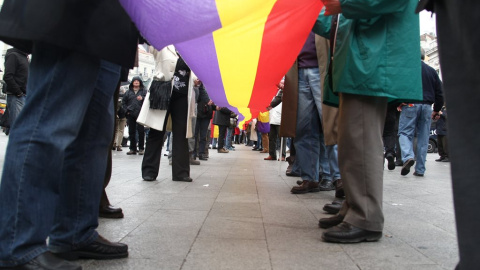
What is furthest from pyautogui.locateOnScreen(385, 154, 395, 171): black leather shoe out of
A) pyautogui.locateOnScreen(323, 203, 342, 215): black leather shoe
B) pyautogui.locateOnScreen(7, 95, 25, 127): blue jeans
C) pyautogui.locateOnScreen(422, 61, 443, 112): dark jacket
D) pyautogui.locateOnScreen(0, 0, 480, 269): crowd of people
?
pyautogui.locateOnScreen(7, 95, 25, 127): blue jeans

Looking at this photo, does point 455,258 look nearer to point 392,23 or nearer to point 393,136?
point 392,23

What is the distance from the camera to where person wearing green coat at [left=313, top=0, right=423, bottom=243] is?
250 centimetres

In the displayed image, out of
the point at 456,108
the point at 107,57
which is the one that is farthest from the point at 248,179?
the point at 456,108

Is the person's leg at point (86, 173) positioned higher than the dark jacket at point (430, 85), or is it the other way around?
the dark jacket at point (430, 85)

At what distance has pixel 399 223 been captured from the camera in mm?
3111

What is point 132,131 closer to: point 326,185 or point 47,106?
point 326,185

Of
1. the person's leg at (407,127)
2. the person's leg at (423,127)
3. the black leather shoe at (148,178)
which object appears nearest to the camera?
the black leather shoe at (148,178)

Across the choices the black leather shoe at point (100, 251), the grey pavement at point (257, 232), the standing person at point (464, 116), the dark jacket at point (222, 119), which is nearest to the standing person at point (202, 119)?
the dark jacket at point (222, 119)

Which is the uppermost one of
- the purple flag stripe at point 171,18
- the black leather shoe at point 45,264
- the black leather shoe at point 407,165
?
the purple flag stripe at point 171,18

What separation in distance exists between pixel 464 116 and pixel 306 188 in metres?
3.48

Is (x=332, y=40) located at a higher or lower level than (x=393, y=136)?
higher

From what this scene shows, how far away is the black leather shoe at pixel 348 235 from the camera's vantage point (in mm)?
2465

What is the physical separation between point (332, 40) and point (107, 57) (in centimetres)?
182

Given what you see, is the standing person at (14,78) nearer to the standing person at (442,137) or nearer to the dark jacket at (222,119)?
the dark jacket at (222,119)
